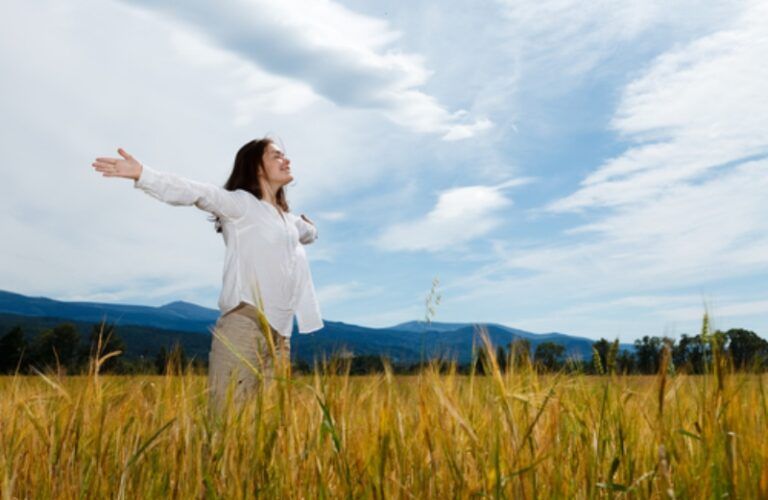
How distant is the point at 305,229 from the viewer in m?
5.25

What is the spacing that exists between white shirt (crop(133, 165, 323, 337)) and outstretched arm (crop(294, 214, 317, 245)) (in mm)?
480

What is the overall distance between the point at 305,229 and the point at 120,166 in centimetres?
167

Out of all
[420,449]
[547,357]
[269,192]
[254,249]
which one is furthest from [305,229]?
[420,449]

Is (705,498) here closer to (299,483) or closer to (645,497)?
(645,497)

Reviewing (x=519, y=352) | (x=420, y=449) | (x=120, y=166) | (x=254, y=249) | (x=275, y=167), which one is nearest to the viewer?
(x=420, y=449)

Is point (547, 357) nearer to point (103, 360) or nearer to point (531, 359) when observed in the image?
point (531, 359)

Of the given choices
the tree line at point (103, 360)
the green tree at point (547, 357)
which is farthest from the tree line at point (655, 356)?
the tree line at point (103, 360)

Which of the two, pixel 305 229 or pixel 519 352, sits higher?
pixel 305 229

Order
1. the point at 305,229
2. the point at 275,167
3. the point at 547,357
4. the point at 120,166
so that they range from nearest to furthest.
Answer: the point at 547,357
the point at 120,166
the point at 275,167
the point at 305,229

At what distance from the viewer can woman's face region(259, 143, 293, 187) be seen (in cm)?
475

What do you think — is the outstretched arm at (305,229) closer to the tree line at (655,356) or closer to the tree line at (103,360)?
the tree line at (103,360)

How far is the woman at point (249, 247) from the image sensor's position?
3.92 meters

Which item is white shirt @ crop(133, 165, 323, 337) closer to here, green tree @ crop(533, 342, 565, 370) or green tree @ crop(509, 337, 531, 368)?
green tree @ crop(533, 342, 565, 370)

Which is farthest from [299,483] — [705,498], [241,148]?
[241,148]
